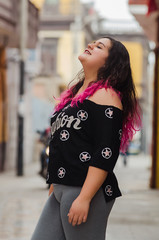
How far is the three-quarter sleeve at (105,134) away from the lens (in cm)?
321

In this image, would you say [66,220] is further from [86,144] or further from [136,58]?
[136,58]

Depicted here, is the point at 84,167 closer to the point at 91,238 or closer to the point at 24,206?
the point at 91,238

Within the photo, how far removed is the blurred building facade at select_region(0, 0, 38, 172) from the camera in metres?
17.0

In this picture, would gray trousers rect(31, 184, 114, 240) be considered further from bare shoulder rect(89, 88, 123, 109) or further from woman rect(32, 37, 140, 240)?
bare shoulder rect(89, 88, 123, 109)

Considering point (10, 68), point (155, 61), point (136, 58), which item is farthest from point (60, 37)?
point (155, 61)

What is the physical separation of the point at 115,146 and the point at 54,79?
35.2 m

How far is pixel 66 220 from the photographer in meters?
3.25

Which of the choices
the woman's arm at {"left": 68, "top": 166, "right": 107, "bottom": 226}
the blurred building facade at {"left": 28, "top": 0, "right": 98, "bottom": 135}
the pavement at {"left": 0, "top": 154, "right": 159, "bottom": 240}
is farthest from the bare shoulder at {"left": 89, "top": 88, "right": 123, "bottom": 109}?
the blurred building facade at {"left": 28, "top": 0, "right": 98, "bottom": 135}

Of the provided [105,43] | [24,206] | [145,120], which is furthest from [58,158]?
[145,120]

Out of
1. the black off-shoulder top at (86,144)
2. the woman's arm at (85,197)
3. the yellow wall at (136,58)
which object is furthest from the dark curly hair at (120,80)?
the yellow wall at (136,58)

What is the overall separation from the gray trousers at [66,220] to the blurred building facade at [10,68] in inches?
524

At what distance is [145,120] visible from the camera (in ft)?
Result: 161

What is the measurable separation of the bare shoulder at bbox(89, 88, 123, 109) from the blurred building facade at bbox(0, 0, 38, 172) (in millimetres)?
13237

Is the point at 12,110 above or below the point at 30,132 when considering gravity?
above
